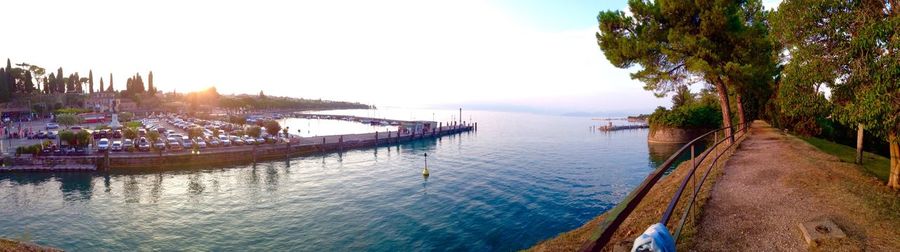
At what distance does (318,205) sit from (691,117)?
44864 millimetres

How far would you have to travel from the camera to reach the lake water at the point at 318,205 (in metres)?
16.9

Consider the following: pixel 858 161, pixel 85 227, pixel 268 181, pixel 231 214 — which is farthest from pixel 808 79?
pixel 268 181

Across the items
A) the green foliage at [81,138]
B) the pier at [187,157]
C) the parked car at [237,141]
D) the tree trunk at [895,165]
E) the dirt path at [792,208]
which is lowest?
the pier at [187,157]

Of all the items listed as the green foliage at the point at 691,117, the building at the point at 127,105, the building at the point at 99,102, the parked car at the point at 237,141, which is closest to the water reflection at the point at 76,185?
the parked car at the point at 237,141

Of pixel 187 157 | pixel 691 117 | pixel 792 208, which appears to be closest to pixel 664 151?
pixel 691 117

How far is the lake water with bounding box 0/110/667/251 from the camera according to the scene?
16.9 meters

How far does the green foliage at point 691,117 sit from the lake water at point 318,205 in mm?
15294

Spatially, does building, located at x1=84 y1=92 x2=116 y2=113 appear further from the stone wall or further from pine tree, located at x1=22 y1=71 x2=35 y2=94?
the stone wall

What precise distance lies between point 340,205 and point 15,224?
15.2 meters

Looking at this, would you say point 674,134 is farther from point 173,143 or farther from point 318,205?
point 173,143

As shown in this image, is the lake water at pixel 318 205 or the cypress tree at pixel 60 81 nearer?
the lake water at pixel 318 205

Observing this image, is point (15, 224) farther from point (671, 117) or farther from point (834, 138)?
point (671, 117)

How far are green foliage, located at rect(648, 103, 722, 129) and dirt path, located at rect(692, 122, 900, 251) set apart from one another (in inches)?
1597

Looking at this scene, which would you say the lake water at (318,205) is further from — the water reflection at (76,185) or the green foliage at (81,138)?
the green foliage at (81,138)
